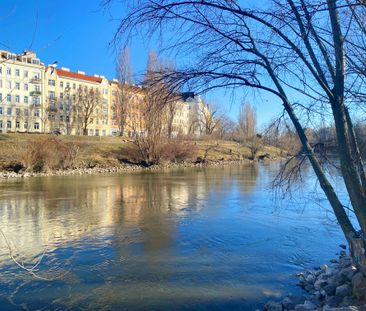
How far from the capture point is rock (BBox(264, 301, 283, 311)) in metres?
5.33

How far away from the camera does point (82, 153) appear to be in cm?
4016

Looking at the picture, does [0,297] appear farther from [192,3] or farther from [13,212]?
[13,212]

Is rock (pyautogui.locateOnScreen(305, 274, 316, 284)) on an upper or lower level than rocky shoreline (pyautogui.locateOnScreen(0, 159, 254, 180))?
lower

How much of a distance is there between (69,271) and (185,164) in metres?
38.5

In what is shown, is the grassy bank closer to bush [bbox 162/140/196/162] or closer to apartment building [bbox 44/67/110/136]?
bush [bbox 162/140/196/162]

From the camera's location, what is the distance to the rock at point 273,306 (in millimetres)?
5332

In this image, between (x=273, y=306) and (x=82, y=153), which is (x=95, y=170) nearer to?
(x=82, y=153)

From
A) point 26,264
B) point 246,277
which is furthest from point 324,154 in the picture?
point 26,264

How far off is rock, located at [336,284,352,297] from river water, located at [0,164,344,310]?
98 cm

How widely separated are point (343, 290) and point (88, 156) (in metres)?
36.8

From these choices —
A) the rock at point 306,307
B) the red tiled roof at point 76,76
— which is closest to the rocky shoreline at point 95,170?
the rock at point 306,307

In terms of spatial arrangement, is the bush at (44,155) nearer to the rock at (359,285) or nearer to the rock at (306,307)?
the rock at (306,307)

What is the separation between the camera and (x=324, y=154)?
553cm

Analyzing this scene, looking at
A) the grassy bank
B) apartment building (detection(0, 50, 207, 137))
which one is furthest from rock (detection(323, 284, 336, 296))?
apartment building (detection(0, 50, 207, 137))
